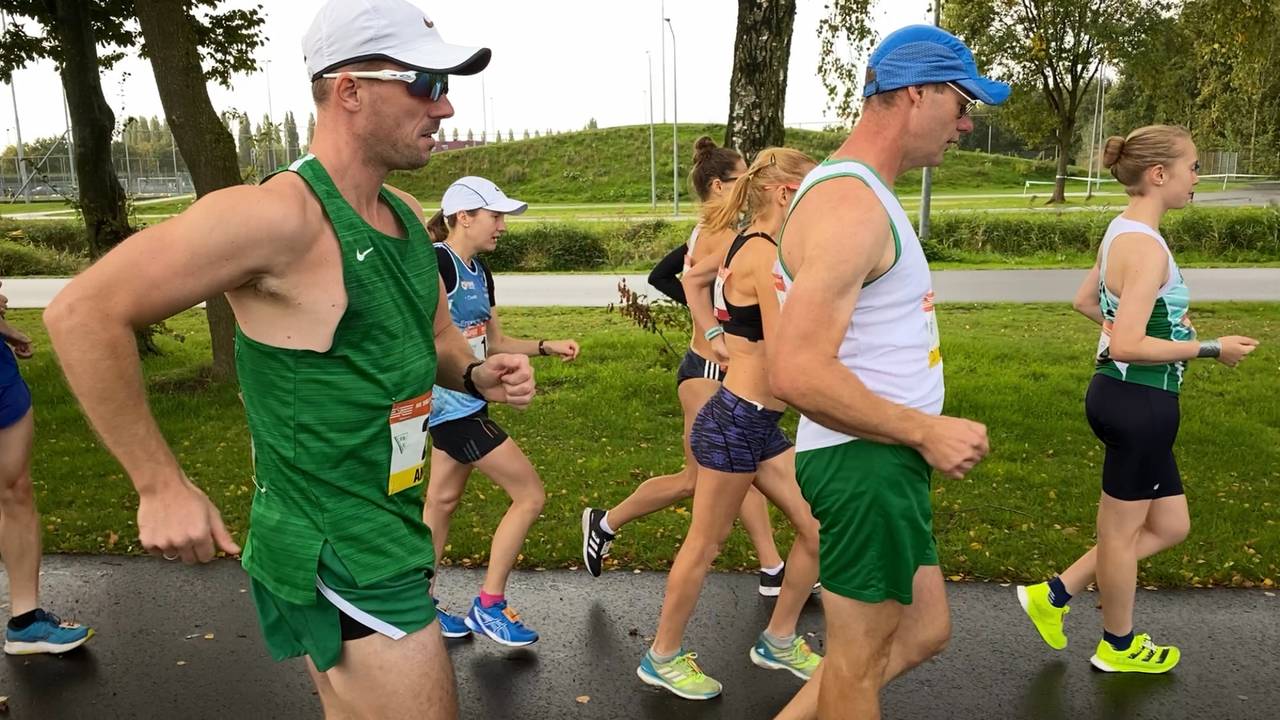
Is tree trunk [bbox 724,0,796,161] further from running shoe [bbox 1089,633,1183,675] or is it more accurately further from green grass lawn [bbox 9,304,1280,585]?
running shoe [bbox 1089,633,1183,675]

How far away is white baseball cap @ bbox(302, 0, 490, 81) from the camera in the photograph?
2037mm

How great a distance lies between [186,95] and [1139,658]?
8274 millimetres

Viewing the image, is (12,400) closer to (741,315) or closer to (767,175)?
(741,315)

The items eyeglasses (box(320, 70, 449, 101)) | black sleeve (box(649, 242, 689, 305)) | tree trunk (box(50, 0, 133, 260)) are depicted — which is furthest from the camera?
tree trunk (box(50, 0, 133, 260))

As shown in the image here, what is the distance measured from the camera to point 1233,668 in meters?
3.89

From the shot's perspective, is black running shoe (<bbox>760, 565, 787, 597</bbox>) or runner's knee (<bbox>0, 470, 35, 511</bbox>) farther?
black running shoe (<bbox>760, 565, 787, 597</bbox>)

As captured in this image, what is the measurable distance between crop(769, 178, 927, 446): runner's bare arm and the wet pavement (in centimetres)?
177

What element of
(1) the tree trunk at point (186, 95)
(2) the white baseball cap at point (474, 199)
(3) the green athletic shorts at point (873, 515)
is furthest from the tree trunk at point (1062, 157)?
(3) the green athletic shorts at point (873, 515)

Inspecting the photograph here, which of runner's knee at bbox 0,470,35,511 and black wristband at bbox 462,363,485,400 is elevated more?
black wristband at bbox 462,363,485,400

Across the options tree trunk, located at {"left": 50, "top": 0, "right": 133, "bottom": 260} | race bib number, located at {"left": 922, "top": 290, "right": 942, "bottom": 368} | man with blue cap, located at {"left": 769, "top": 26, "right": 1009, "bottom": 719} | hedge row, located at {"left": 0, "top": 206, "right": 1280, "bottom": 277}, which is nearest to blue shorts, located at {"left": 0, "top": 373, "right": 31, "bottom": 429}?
man with blue cap, located at {"left": 769, "top": 26, "right": 1009, "bottom": 719}

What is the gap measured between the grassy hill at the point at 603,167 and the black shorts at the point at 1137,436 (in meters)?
47.3

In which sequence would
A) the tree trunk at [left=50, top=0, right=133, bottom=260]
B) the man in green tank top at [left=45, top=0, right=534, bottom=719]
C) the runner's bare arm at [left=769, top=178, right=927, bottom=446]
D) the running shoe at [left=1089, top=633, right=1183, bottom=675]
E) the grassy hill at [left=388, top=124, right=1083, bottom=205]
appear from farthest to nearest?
the grassy hill at [left=388, top=124, right=1083, bottom=205] → the tree trunk at [left=50, top=0, right=133, bottom=260] → the running shoe at [left=1089, top=633, right=1183, bottom=675] → the runner's bare arm at [left=769, top=178, right=927, bottom=446] → the man in green tank top at [left=45, top=0, right=534, bottom=719]

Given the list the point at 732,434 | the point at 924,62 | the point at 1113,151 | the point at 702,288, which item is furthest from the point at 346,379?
the point at 1113,151

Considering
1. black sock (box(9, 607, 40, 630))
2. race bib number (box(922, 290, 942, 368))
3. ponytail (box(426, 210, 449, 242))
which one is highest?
ponytail (box(426, 210, 449, 242))
